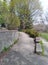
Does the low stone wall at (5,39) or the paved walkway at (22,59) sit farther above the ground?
the low stone wall at (5,39)

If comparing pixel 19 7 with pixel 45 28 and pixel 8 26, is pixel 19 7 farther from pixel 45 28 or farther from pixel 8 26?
pixel 8 26

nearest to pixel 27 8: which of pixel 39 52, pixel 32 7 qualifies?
pixel 32 7

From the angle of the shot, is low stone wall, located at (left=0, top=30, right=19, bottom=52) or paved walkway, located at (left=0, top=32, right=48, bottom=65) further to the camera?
low stone wall, located at (left=0, top=30, right=19, bottom=52)

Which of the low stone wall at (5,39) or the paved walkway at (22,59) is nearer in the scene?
the paved walkway at (22,59)

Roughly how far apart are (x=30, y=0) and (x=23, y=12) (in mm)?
2974

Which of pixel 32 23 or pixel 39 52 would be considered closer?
pixel 39 52

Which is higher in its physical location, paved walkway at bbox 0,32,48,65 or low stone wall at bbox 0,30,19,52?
low stone wall at bbox 0,30,19,52

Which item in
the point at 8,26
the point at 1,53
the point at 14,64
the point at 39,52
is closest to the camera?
the point at 14,64

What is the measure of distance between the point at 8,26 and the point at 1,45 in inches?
442

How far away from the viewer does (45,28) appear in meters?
48.4

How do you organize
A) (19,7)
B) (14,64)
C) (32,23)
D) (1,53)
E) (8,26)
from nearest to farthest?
(14,64) < (1,53) < (8,26) < (19,7) < (32,23)

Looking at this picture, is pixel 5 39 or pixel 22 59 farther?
pixel 5 39

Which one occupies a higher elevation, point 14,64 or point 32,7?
point 32,7

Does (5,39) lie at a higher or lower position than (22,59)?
higher
